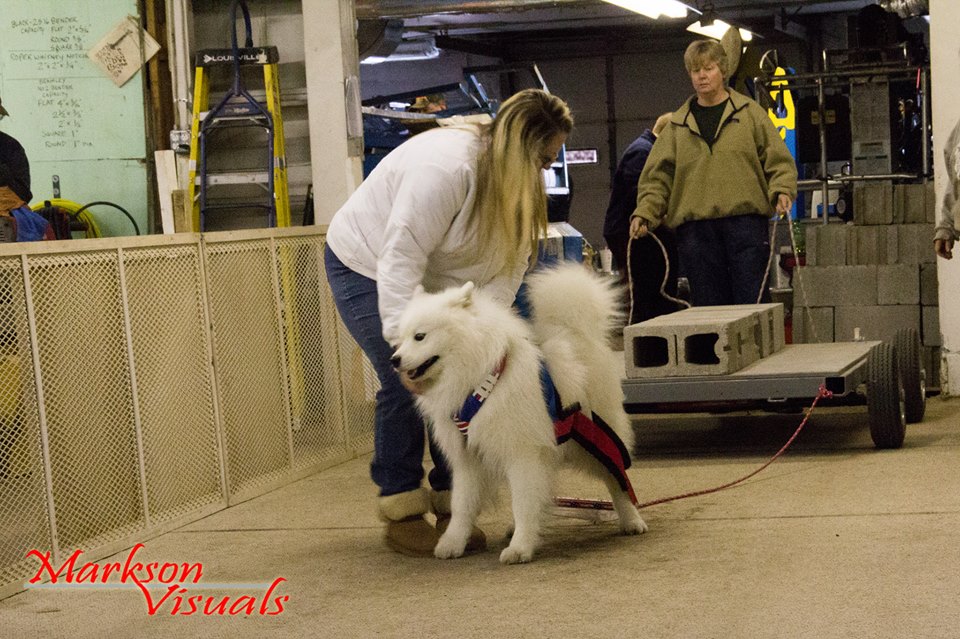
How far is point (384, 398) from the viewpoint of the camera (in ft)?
14.9

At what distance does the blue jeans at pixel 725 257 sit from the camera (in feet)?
23.0

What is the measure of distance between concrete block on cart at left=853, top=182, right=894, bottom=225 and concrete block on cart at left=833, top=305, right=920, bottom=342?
58 cm

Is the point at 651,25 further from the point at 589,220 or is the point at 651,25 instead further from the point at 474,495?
the point at 474,495

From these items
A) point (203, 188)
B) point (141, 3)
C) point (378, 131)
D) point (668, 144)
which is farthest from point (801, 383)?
point (378, 131)

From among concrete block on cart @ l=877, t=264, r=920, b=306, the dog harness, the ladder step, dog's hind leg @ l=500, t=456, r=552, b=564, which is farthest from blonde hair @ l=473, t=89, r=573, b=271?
concrete block on cart @ l=877, t=264, r=920, b=306

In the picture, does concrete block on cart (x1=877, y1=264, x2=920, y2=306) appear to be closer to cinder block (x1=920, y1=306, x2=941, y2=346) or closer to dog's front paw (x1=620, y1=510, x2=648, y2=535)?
cinder block (x1=920, y1=306, x2=941, y2=346)

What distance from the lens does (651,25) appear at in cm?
2188

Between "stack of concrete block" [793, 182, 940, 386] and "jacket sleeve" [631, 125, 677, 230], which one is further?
"stack of concrete block" [793, 182, 940, 386]

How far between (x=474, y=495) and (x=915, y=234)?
4888 millimetres

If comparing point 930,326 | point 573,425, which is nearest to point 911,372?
point 930,326

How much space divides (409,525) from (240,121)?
413 centimetres

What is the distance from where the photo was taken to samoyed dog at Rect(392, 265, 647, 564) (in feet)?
13.5

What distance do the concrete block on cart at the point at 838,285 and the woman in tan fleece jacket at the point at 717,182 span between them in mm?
1214

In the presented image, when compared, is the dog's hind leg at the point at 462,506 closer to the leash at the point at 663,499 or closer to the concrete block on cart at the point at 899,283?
the leash at the point at 663,499
